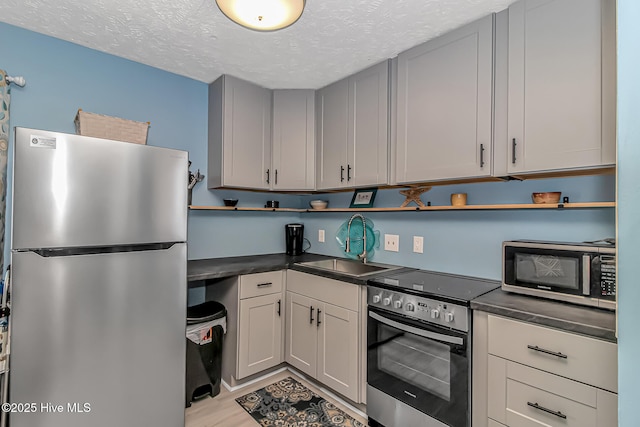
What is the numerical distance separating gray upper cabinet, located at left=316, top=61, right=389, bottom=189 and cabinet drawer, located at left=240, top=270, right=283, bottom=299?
0.87 meters

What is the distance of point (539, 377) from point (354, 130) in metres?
1.87

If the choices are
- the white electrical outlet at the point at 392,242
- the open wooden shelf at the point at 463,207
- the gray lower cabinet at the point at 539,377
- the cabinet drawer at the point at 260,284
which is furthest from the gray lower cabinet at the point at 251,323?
the gray lower cabinet at the point at 539,377

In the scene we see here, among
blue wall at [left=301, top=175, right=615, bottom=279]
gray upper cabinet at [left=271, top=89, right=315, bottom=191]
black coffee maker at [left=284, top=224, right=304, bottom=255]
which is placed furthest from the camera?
black coffee maker at [left=284, top=224, right=304, bottom=255]

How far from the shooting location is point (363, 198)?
2602mm

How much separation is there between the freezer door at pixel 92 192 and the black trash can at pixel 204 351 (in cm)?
75

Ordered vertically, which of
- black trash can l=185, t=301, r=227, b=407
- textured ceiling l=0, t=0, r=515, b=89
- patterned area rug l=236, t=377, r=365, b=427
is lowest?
patterned area rug l=236, t=377, r=365, b=427

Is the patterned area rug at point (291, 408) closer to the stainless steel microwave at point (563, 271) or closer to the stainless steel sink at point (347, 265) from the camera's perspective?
the stainless steel sink at point (347, 265)

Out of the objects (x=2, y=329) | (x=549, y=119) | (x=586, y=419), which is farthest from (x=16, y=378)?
(x=549, y=119)

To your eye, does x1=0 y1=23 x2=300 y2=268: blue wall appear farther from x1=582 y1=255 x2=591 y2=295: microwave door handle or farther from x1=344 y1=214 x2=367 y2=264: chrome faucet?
x1=582 y1=255 x2=591 y2=295: microwave door handle

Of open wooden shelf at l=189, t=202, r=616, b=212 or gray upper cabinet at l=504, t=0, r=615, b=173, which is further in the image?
open wooden shelf at l=189, t=202, r=616, b=212

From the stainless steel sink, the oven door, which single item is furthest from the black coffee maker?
the oven door

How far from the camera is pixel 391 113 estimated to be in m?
2.16

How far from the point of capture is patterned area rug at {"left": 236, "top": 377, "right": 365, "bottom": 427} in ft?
6.26

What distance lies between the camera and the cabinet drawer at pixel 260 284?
2254 mm
